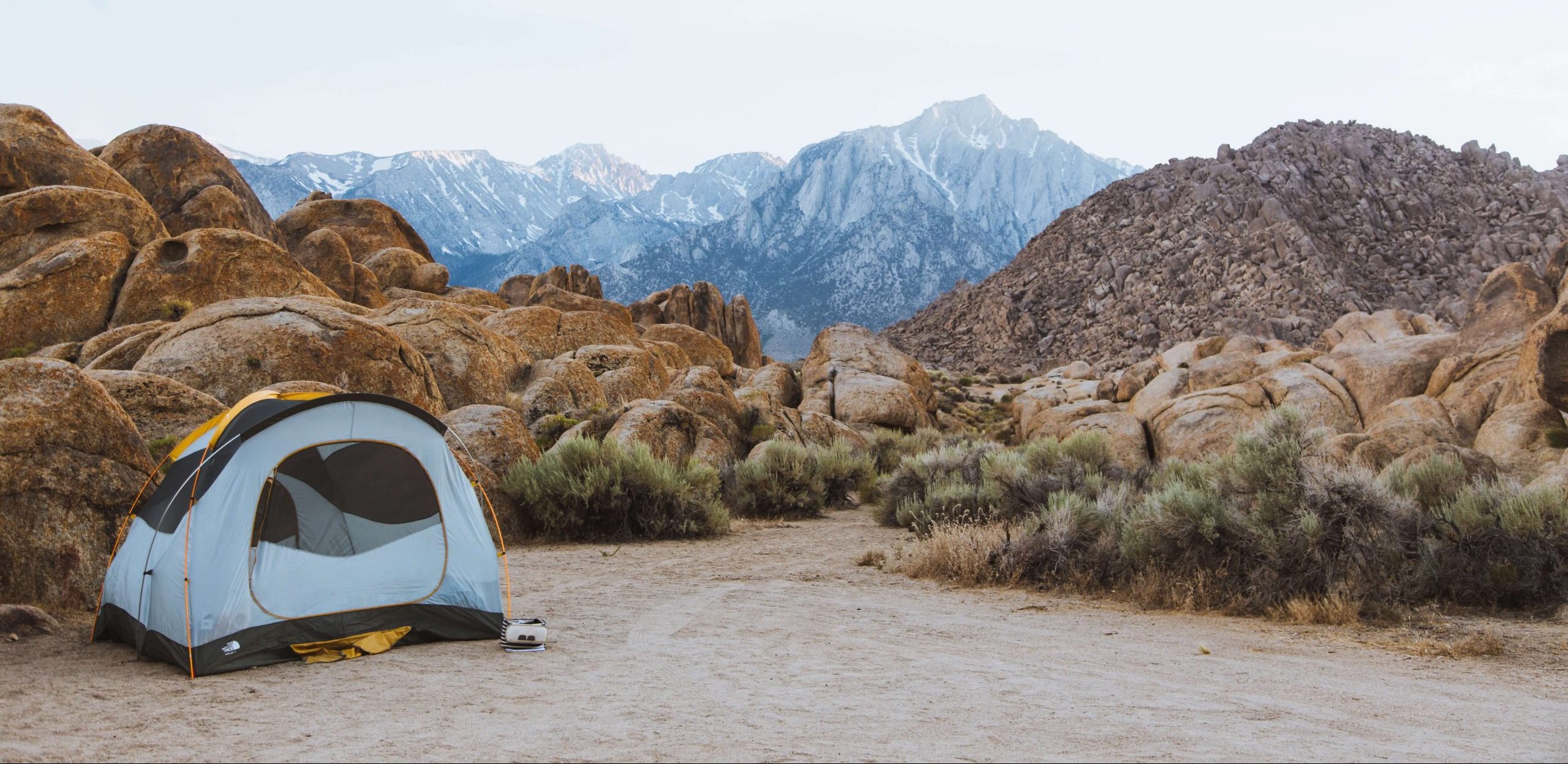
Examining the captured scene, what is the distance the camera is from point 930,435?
24547mm

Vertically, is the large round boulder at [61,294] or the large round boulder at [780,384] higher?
the large round boulder at [61,294]

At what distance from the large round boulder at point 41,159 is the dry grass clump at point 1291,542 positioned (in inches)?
807

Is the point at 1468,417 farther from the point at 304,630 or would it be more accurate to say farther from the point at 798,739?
the point at 304,630

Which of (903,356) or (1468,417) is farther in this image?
(903,356)

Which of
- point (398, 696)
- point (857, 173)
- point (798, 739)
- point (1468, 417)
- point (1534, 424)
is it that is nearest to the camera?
point (798, 739)

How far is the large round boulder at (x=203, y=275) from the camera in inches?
688

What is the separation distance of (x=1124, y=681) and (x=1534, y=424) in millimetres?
10828

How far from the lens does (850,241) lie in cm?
14738

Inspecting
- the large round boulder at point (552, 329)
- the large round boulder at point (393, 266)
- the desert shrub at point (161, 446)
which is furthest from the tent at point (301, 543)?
the large round boulder at point (393, 266)

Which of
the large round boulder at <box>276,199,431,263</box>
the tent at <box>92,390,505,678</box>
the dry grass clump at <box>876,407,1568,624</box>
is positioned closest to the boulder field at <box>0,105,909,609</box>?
the tent at <box>92,390,505,678</box>

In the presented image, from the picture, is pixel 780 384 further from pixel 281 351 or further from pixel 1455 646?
pixel 1455 646

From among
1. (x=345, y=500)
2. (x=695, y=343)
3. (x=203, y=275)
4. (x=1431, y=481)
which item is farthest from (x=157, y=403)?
(x=695, y=343)

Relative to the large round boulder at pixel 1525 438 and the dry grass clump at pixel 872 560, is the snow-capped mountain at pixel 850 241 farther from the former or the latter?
the dry grass clump at pixel 872 560

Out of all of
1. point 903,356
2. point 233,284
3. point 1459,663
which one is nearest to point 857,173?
point 903,356
